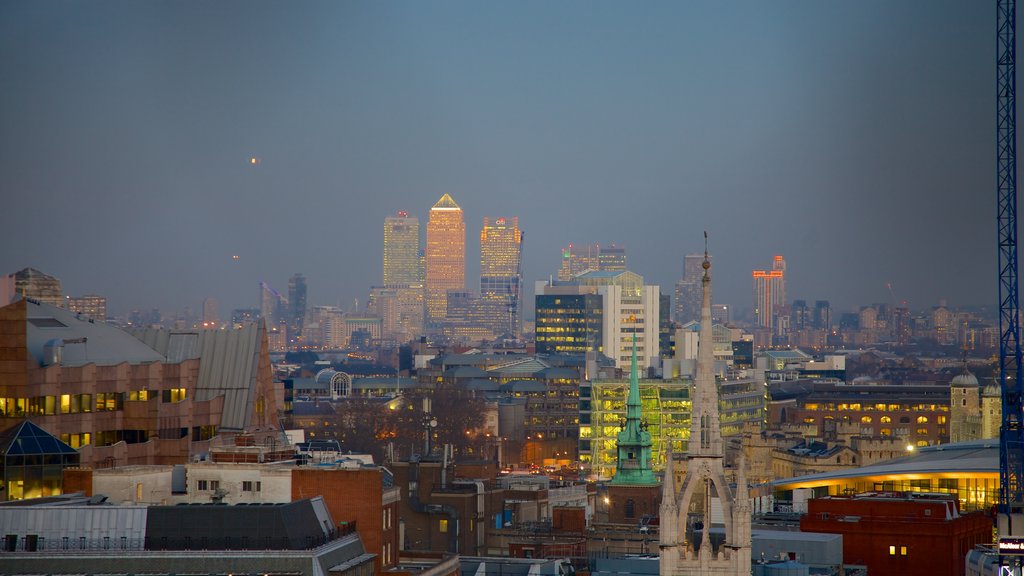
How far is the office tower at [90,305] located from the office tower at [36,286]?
2210 centimetres

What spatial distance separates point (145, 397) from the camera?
98375 millimetres

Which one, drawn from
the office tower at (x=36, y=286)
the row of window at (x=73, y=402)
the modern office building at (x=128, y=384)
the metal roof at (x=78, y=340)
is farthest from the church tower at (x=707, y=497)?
the office tower at (x=36, y=286)

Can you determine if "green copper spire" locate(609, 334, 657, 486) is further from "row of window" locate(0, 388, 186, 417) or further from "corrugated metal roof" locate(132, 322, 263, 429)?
"row of window" locate(0, 388, 186, 417)

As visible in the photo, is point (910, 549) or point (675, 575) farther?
point (910, 549)

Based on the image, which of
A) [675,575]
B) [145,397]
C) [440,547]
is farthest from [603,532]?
[675,575]

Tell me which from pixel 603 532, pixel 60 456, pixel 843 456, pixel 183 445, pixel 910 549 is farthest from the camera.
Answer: pixel 843 456

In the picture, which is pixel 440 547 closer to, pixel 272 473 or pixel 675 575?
pixel 272 473

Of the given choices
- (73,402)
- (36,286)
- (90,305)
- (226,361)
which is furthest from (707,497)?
(90,305)

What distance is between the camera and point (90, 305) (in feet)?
535

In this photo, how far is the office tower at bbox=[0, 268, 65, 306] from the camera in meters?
115

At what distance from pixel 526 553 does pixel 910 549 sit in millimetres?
18293

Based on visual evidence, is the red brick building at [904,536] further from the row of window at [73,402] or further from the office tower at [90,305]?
the office tower at [90,305]

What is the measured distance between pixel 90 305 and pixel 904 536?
8727cm

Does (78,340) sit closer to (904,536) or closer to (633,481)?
(904,536)
